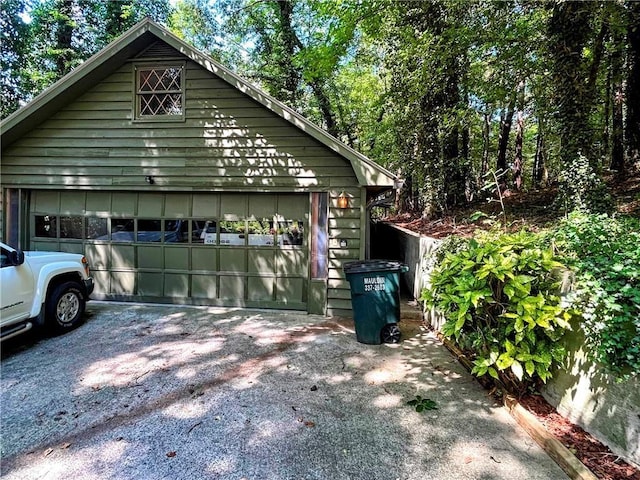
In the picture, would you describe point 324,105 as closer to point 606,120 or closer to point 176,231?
point 606,120

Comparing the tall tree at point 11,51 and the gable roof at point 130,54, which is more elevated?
the tall tree at point 11,51

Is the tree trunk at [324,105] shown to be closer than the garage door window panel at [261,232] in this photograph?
No

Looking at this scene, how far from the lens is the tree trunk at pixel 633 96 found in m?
7.33

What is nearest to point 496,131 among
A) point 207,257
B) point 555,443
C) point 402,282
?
point 402,282

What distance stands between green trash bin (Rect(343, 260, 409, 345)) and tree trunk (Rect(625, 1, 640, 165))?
7072 mm

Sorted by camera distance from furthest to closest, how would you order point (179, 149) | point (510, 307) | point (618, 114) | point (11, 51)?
point (11, 51) → point (618, 114) → point (179, 149) → point (510, 307)

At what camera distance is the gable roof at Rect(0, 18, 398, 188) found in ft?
19.2

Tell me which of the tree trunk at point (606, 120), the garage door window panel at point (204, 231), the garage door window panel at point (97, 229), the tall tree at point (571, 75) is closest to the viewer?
the tall tree at point (571, 75)

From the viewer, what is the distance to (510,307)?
3146 millimetres

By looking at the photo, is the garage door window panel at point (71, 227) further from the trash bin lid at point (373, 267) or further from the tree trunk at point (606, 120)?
the tree trunk at point (606, 120)

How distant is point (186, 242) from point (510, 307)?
5670 mm

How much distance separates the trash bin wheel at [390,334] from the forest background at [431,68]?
2685 mm

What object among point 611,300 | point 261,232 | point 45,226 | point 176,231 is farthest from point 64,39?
point 611,300

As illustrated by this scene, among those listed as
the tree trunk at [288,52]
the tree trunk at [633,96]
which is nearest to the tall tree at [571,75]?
the tree trunk at [633,96]
